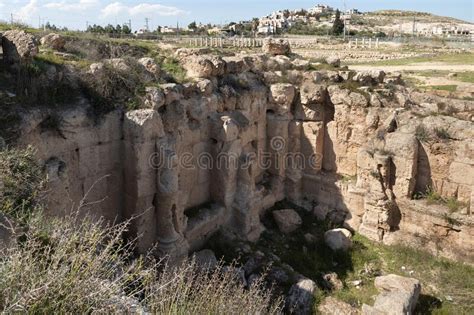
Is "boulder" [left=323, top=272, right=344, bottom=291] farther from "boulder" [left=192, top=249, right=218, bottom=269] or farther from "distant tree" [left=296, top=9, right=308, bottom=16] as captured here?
"distant tree" [left=296, top=9, right=308, bottom=16]

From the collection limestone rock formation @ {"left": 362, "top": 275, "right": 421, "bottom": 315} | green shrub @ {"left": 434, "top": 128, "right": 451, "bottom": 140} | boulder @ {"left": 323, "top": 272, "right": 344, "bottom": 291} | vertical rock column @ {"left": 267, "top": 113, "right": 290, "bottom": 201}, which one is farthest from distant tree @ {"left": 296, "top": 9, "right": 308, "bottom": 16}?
limestone rock formation @ {"left": 362, "top": 275, "right": 421, "bottom": 315}

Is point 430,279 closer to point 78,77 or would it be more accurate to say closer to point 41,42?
point 78,77

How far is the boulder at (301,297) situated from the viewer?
26.7 ft

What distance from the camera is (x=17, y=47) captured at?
7328 mm

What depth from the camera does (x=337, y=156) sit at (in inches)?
472

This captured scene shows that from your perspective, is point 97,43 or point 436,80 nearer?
point 97,43

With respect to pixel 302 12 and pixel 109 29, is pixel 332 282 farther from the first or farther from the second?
pixel 302 12

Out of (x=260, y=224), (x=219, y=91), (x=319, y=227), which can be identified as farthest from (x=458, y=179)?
(x=219, y=91)

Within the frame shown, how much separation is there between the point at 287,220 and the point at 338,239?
51.9 inches

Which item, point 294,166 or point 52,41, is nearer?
point 52,41

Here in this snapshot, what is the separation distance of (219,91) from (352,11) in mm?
112298

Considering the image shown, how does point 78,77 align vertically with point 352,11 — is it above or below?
below

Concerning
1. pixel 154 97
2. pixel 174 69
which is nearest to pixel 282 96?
pixel 174 69

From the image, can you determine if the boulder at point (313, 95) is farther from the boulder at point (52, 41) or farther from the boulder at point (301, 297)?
the boulder at point (52, 41)
